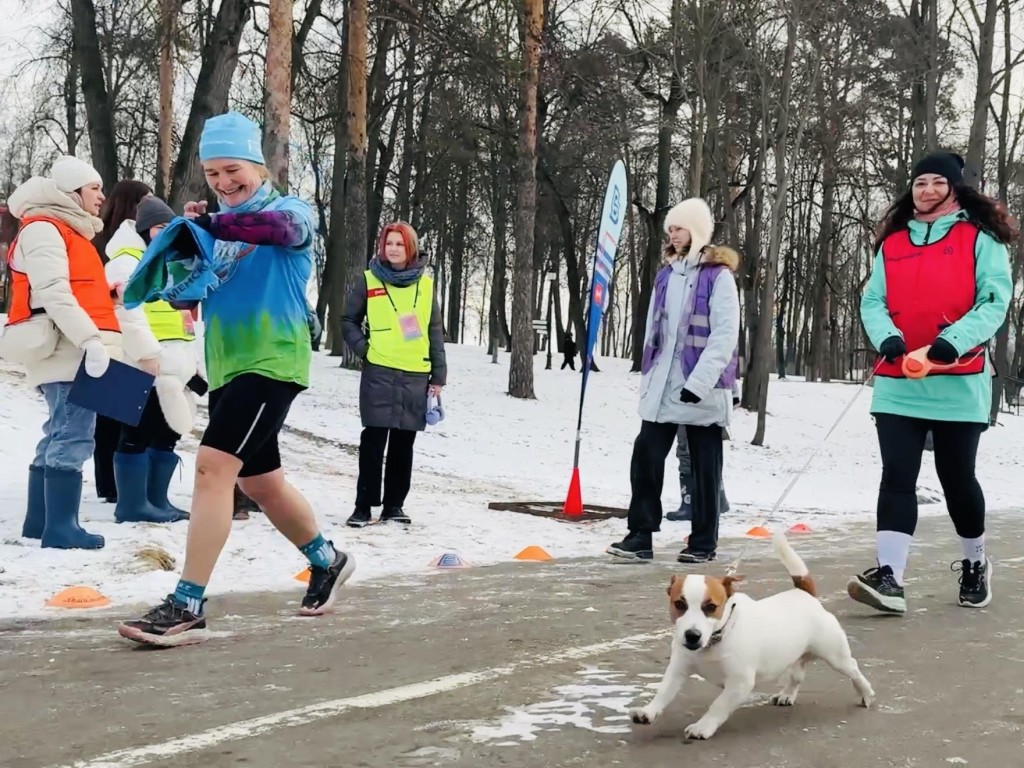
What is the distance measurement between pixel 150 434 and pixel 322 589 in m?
2.69

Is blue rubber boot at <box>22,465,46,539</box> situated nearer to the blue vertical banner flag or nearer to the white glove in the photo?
the white glove

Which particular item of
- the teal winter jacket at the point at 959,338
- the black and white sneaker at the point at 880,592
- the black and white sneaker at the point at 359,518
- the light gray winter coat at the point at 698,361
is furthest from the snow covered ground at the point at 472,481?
the teal winter jacket at the point at 959,338

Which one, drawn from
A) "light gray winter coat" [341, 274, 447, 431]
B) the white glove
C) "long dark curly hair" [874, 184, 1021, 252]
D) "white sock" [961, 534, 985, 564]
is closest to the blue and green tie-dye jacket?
the white glove

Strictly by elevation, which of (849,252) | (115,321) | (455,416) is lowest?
(455,416)

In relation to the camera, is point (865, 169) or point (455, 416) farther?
point (865, 169)

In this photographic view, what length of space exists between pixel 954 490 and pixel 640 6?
19446 mm

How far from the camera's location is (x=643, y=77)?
26266 mm

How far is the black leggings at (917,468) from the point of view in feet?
16.5

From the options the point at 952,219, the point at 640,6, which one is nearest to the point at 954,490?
the point at 952,219

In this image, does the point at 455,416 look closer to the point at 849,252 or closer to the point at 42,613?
the point at 42,613

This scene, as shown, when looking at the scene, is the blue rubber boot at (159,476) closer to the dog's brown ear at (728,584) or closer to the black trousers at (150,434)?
the black trousers at (150,434)

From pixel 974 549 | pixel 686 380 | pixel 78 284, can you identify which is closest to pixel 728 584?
pixel 974 549

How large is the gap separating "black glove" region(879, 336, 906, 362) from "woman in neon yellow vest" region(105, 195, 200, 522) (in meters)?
4.08

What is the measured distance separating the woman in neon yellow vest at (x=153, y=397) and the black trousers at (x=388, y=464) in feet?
4.17
